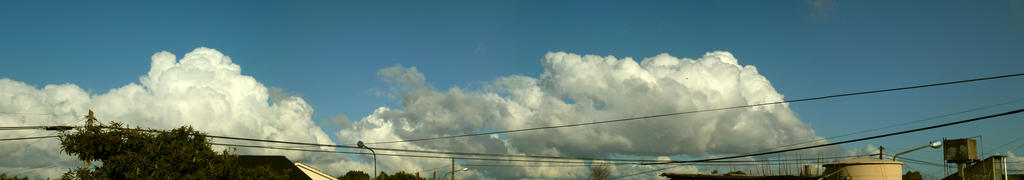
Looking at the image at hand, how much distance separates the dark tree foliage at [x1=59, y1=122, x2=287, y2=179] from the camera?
26.0 m

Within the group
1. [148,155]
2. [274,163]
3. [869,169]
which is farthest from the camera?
[274,163]

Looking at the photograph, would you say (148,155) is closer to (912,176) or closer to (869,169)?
(869,169)

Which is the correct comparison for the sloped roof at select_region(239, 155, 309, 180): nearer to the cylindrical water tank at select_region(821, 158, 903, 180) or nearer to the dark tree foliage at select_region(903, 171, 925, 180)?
the cylindrical water tank at select_region(821, 158, 903, 180)

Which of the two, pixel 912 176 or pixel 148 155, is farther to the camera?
pixel 912 176

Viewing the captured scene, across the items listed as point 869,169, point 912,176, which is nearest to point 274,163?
point 869,169

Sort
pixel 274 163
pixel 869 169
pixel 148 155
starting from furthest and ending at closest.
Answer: pixel 274 163 → pixel 869 169 → pixel 148 155

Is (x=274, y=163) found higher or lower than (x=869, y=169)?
higher

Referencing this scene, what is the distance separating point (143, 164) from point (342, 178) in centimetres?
6459

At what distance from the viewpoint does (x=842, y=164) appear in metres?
40.4

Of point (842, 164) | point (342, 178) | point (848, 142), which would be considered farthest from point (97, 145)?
point (342, 178)

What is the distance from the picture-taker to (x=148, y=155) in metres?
26.4

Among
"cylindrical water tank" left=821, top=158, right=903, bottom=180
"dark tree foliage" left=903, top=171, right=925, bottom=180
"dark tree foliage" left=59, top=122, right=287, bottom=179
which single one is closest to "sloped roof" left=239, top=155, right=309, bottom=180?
"dark tree foliage" left=59, top=122, right=287, bottom=179

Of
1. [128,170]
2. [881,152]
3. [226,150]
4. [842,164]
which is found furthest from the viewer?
[881,152]

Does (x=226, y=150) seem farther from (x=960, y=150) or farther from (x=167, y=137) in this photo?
(x=960, y=150)
